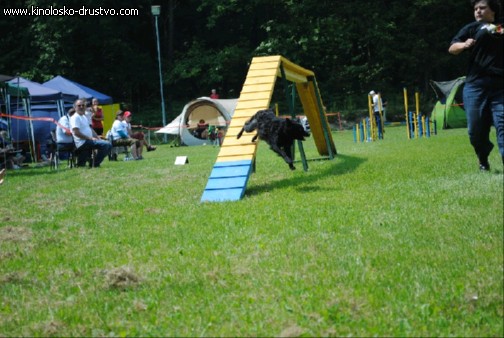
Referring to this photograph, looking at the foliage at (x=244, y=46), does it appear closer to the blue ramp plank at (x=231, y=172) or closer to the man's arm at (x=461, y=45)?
the blue ramp plank at (x=231, y=172)

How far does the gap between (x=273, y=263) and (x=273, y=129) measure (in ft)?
13.5

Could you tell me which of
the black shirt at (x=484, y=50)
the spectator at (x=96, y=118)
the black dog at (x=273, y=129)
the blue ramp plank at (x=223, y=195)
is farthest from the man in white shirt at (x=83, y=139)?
the black shirt at (x=484, y=50)

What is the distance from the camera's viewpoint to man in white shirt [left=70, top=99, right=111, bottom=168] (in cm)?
1331

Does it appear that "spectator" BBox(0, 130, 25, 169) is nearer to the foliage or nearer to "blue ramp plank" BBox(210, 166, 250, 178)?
"blue ramp plank" BBox(210, 166, 250, 178)

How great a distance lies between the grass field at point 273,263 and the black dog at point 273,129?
2.42ft

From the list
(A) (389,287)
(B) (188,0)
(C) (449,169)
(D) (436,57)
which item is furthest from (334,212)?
(B) (188,0)

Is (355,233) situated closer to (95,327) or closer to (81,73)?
(95,327)

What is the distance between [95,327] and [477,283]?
1.96 metres

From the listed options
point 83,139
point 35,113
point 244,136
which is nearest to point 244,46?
point 35,113

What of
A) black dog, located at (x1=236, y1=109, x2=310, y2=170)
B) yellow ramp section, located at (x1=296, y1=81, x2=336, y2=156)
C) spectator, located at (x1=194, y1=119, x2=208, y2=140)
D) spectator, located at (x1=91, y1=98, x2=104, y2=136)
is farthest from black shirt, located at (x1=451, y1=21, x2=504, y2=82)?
spectator, located at (x1=194, y1=119, x2=208, y2=140)

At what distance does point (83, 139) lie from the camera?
13.5 meters

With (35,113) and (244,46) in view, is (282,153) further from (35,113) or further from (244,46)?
(244,46)

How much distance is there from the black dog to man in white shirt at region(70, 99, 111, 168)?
5933 mm

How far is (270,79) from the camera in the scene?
9.05 metres
